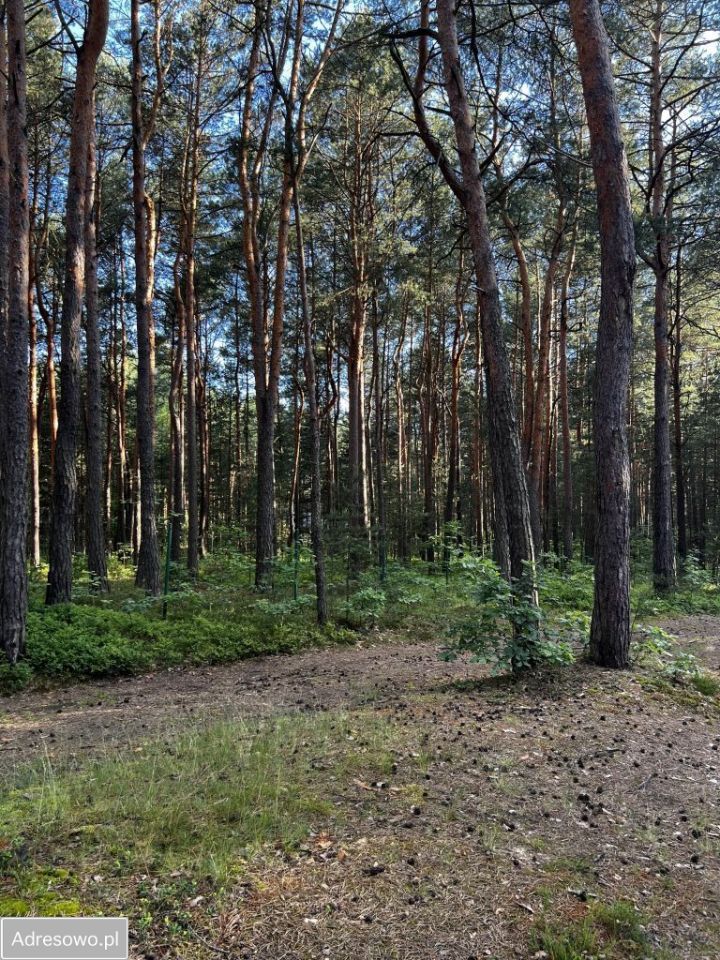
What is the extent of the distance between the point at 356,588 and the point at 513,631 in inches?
211

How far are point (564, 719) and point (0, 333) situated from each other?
8269mm

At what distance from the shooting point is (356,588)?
1088 centimetres

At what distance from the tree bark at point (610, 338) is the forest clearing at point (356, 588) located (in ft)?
0.10

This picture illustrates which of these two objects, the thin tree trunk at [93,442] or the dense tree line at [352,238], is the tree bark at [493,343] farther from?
the thin tree trunk at [93,442]

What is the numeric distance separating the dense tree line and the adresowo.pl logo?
4475 millimetres

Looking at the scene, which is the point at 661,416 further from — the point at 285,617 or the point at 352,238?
the point at 285,617

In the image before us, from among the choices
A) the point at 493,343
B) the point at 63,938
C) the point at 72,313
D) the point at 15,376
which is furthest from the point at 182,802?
the point at 72,313

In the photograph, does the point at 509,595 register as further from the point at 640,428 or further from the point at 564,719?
the point at 640,428

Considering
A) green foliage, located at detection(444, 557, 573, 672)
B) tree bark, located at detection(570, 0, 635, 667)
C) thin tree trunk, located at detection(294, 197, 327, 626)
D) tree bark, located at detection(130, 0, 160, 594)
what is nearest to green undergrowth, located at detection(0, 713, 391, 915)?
green foliage, located at detection(444, 557, 573, 672)

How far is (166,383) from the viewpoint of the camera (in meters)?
26.5

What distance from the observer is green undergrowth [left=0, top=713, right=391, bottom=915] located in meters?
2.46

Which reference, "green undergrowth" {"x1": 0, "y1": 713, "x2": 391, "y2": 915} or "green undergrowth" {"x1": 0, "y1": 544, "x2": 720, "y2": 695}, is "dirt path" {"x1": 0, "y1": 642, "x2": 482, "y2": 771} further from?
"green undergrowth" {"x1": 0, "y1": 713, "x2": 391, "y2": 915}

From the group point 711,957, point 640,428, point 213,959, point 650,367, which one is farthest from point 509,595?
point 640,428

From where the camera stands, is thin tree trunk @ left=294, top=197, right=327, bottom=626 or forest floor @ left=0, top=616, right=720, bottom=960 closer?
forest floor @ left=0, top=616, right=720, bottom=960
